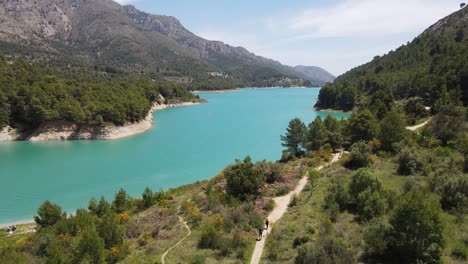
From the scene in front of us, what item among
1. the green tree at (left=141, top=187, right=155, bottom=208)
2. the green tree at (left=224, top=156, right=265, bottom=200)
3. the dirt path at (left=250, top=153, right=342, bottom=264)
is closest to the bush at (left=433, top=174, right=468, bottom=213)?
the dirt path at (left=250, top=153, right=342, bottom=264)

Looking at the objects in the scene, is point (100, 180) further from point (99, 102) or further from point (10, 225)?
point (99, 102)

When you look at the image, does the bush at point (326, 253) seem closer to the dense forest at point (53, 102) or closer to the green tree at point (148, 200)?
the green tree at point (148, 200)

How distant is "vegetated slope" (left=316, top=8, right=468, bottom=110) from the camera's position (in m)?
59.8

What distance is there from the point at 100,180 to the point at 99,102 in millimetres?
31617

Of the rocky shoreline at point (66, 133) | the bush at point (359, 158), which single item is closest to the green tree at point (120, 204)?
the bush at point (359, 158)

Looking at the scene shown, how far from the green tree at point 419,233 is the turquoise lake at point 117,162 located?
92.1 feet

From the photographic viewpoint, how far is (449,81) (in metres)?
58.9

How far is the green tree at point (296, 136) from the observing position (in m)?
41.8

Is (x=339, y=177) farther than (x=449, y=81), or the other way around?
(x=449, y=81)

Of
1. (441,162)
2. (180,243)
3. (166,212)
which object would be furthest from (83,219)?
(441,162)

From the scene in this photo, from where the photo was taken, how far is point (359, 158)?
30875 millimetres

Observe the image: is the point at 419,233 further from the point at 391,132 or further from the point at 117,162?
the point at 117,162

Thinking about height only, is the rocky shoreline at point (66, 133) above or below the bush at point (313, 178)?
below

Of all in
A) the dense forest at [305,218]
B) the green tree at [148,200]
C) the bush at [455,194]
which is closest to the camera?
the dense forest at [305,218]
